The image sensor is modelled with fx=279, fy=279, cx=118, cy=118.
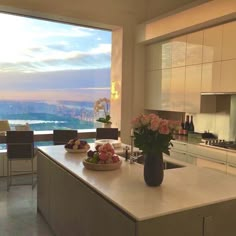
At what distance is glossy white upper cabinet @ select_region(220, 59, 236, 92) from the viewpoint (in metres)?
3.77

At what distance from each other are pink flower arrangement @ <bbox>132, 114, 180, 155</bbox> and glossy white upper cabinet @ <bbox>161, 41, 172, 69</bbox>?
3215 millimetres

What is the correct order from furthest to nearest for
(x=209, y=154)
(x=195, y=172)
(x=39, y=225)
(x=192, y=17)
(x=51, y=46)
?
(x=51, y=46) → (x=192, y=17) → (x=209, y=154) → (x=39, y=225) → (x=195, y=172)

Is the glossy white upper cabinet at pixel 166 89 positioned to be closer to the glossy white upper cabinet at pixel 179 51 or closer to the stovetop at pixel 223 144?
the glossy white upper cabinet at pixel 179 51

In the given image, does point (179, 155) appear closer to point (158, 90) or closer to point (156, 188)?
point (158, 90)

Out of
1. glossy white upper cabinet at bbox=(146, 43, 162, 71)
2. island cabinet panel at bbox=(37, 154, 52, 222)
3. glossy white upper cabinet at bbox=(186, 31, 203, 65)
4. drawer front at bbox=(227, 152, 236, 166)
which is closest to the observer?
island cabinet panel at bbox=(37, 154, 52, 222)

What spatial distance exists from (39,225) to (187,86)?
10.1ft

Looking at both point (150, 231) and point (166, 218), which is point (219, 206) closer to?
point (166, 218)

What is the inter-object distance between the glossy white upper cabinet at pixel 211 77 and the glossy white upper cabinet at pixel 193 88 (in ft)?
0.35

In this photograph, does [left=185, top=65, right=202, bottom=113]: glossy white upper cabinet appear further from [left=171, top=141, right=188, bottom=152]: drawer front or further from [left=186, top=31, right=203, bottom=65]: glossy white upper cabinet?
[left=171, top=141, right=188, bottom=152]: drawer front

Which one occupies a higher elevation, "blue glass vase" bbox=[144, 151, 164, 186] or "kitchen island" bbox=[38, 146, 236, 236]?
"blue glass vase" bbox=[144, 151, 164, 186]

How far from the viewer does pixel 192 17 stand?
4199mm

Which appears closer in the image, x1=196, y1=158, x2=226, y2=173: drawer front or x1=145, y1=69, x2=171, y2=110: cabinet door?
x1=196, y1=158, x2=226, y2=173: drawer front

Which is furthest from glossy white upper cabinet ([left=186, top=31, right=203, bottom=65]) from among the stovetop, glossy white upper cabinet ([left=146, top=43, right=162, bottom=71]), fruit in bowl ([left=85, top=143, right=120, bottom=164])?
fruit in bowl ([left=85, top=143, right=120, bottom=164])

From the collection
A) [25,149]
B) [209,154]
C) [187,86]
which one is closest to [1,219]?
[25,149]
